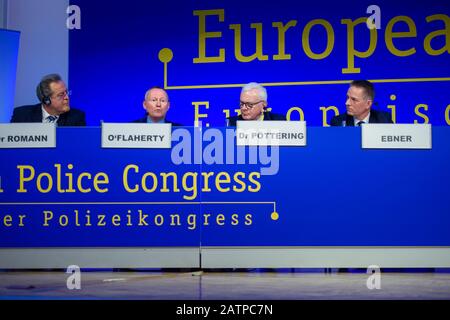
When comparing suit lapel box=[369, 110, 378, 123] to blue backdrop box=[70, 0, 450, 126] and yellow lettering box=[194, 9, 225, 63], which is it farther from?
yellow lettering box=[194, 9, 225, 63]

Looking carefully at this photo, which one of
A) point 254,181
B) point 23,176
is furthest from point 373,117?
point 23,176

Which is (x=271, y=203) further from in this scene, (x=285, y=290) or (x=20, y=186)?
(x=20, y=186)

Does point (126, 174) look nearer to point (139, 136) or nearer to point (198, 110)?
point (139, 136)

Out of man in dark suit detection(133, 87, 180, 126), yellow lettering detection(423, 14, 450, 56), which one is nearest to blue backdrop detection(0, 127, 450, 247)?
man in dark suit detection(133, 87, 180, 126)

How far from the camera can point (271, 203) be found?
4.17 m

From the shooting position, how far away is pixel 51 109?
17.0 ft

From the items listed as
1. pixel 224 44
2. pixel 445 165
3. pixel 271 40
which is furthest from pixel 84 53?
pixel 445 165

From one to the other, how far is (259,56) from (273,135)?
96.6 inches

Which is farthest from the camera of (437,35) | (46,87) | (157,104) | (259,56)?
(259,56)

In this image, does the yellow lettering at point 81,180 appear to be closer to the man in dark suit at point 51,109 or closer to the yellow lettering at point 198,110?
the man in dark suit at point 51,109

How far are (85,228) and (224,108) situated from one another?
8.56ft

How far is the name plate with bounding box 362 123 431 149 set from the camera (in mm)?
4152

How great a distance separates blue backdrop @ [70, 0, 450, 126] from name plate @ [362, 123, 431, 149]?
7.17 feet

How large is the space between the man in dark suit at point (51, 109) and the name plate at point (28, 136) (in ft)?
2.67
